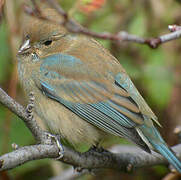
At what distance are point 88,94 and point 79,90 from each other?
0.28 ft

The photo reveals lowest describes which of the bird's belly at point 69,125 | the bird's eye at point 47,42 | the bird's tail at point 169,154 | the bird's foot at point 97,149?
the bird's tail at point 169,154

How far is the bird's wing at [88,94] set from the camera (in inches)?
144

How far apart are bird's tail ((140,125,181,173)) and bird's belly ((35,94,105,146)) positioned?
39 cm

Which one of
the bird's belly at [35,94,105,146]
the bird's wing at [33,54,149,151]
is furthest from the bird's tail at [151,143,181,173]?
the bird's belly at [35,94,105,146]

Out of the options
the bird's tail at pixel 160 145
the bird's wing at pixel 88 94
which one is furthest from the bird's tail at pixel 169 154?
the bird's wing at pixel 88 94

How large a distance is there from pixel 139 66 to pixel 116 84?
1327 mm

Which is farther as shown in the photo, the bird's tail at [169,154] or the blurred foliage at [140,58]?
the blurred foliage at [140,58]

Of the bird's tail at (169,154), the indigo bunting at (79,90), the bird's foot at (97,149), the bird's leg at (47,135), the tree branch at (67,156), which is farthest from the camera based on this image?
the bird's foot at (97,149)

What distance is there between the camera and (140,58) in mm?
5344

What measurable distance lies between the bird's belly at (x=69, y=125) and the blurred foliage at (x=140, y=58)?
1127mm

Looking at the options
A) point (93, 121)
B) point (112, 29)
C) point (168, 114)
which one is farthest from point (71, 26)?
point (168, 114)

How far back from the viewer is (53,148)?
3139mm

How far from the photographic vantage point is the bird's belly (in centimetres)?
370

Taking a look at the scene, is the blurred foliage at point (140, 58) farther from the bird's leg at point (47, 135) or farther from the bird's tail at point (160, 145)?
the bird's leg at point (47, 135)
